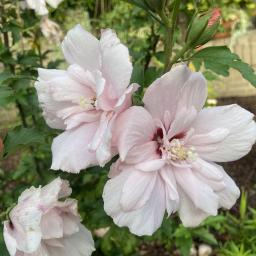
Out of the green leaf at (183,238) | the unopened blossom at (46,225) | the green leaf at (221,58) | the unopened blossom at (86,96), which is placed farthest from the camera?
the green leaf at (183,238)

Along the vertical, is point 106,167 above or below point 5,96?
below

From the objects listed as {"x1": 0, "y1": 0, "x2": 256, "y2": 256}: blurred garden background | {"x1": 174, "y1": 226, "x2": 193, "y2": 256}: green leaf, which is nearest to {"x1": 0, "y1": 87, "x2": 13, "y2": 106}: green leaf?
{"x1": 0, "y1": 0, "x2": 256, "y2": 256}: blurred garden background

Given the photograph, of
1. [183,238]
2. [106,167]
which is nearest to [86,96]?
[106,167]

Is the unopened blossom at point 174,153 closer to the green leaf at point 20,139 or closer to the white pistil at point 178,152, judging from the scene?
the white pistil at point 178,152

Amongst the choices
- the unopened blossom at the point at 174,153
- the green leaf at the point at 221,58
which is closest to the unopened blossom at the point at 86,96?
the unopened blossom at the point at 174,153

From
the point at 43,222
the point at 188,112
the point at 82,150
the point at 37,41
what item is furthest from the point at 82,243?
the point at 37,41

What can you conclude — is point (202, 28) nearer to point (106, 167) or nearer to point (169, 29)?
point (169, 29)

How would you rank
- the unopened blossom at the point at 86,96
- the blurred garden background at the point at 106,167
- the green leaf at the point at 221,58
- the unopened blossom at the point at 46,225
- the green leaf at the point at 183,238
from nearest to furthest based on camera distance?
1. the unopened blossom at the point at 86,96
2. the unopened blossom at the point at 46,225
3. the green leaf at the point at 221,58
4. the blurred garden background at the point at 106,167
5. the green leaf at the point at 183,238
